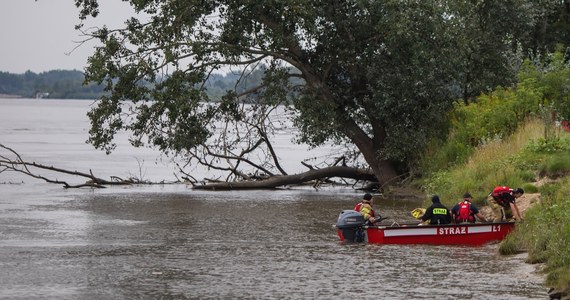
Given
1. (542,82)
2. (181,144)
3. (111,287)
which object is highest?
(542,82)

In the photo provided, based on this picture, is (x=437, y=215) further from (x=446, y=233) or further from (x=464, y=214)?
(x=464, y=214)

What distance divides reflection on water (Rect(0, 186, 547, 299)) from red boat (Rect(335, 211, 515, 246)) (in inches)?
14.8

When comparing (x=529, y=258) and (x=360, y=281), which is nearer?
(x=360, y=281)

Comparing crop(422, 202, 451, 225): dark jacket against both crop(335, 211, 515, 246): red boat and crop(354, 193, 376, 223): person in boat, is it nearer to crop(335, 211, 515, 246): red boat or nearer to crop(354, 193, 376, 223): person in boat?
crop(335, 211, 515, 246): red boat

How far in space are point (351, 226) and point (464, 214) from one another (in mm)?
2573

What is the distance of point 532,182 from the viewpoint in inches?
1046

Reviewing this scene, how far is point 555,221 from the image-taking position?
1988 centimetres

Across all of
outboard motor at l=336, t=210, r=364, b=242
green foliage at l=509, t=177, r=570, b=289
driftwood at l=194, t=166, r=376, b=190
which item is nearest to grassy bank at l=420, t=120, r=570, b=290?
green foliage at l=509, t=177, r=570, b=289

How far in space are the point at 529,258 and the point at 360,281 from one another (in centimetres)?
362

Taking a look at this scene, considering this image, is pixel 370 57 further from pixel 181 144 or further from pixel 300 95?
pixel 181 144

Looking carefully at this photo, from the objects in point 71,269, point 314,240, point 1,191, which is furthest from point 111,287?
point 1,191

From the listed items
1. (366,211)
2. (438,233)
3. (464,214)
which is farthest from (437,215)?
(366,211)

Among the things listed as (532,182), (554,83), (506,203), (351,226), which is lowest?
(351,226)

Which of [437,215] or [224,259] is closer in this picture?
[224,259]
